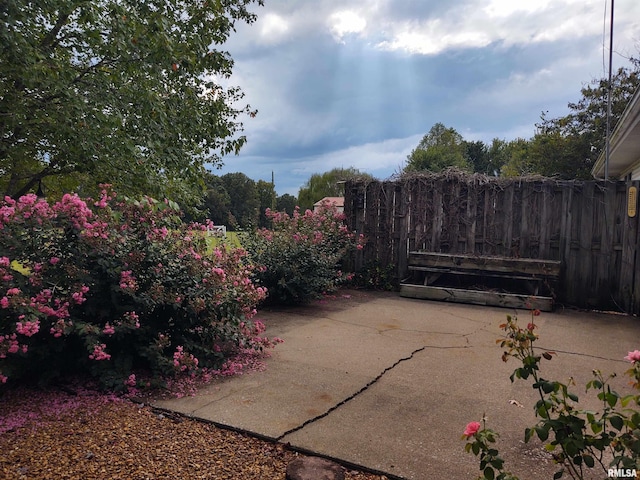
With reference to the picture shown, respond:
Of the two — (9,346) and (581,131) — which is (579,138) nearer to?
(581,131)

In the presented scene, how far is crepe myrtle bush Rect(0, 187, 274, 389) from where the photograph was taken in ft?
8.98

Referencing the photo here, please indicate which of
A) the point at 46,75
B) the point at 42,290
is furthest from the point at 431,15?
the point at 42,290

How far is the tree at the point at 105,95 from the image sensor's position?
429 centimetres

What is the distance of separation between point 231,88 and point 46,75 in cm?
381

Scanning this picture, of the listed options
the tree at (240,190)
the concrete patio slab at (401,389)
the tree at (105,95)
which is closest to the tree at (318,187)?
the tree at (240,190)

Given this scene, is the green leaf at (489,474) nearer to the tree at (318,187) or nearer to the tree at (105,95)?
the tree at (105,95)

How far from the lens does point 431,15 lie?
7238 millimetres

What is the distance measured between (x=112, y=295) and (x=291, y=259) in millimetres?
3064

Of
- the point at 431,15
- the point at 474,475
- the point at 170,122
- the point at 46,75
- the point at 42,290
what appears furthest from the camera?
the point at 431,15

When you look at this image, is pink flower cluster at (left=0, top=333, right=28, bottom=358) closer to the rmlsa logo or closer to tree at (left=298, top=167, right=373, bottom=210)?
the rmlsa logo

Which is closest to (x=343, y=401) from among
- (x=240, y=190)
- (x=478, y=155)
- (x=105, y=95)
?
(x=105, y=95)

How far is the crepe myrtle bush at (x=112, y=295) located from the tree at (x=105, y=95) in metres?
1.50

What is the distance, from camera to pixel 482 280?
6859 millimetres

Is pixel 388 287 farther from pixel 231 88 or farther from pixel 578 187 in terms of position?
pixel 231 88
